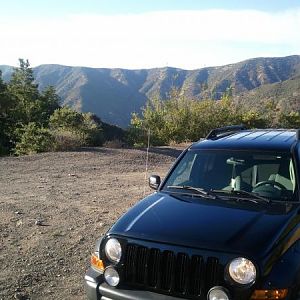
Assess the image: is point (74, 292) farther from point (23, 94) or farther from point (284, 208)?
point (23, 94)

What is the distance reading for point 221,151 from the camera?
5551 mm

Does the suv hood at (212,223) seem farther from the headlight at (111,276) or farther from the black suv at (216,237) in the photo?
the headlight at (111,276)

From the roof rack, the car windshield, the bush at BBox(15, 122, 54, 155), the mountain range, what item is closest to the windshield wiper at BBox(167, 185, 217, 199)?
the car windshield

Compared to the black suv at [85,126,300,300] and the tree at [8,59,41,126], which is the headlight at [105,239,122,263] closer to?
the black suv at [85,126,300,300]

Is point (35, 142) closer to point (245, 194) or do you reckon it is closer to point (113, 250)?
point (245, 194)

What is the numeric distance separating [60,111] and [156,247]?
63.1ft

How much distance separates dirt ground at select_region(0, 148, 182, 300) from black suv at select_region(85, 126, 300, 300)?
5.12 feet

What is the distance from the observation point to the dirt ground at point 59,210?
6035 millimetres

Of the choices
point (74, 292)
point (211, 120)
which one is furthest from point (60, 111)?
point (74, 292)

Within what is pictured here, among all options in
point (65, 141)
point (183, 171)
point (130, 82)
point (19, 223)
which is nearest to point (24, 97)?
point (65, 141)

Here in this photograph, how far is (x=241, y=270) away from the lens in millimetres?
3729

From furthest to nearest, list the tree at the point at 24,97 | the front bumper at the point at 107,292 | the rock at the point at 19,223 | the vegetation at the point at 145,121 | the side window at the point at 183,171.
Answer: the tree at the point at 24,97 → the vegetation at the point at 145,121 → the rock at the point at 19,223 → the side window at the point at 183,171 → the front bumper at the point at 107,292

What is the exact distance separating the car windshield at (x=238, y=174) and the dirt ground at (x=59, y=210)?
184 centimetres

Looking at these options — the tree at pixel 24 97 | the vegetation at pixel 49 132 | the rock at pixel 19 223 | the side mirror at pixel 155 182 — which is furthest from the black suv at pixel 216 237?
the tree at pixel 24 97
